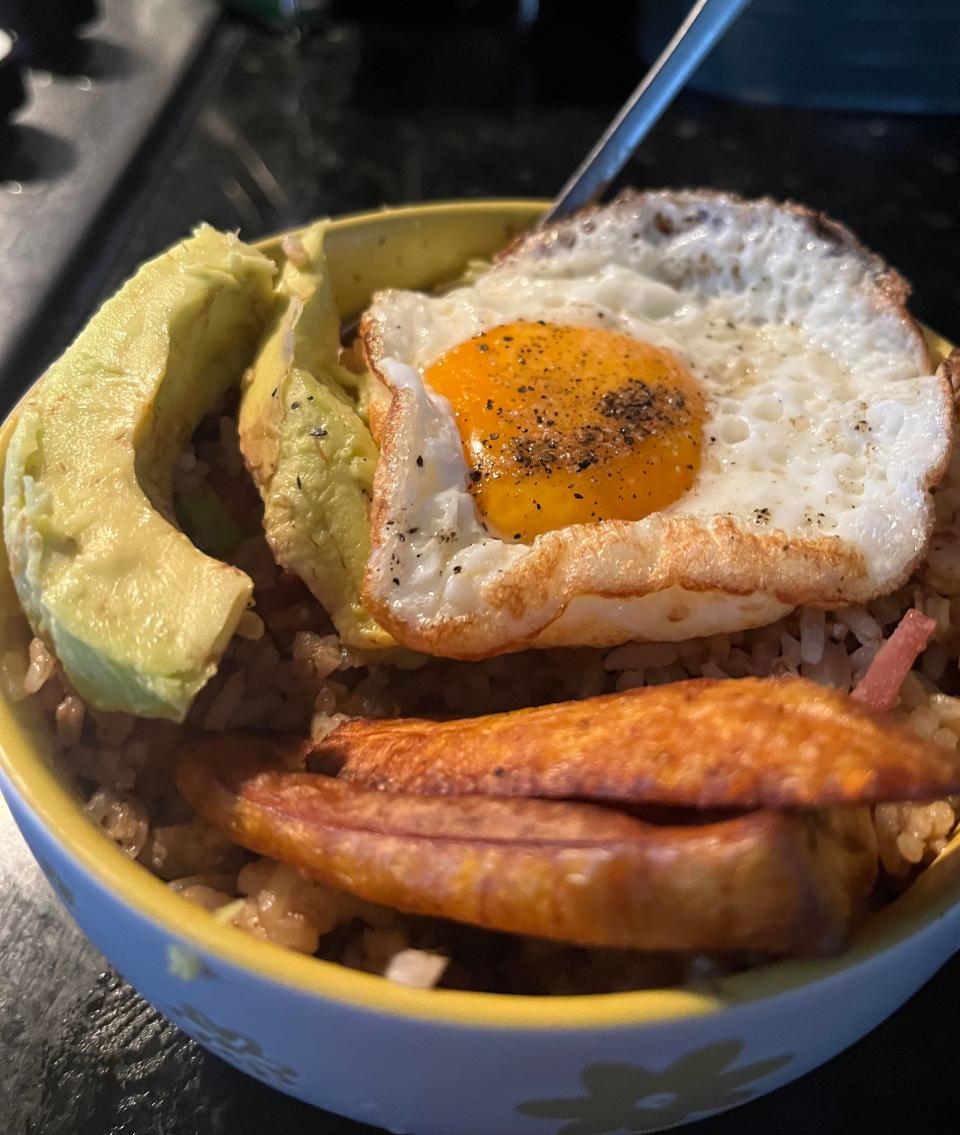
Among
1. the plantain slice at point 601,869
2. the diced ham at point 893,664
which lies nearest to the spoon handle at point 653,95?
the diced ham at point 893,664

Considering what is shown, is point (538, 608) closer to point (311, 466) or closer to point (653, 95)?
point (311, 466)

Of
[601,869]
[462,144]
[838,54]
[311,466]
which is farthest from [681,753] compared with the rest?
[838,54]

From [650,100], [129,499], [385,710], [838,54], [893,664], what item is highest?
[129,499]

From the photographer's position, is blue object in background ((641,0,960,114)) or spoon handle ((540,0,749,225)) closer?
spoon handle ((540,0,749,225))

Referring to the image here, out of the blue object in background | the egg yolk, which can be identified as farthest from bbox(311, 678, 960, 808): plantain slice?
the blue object in background

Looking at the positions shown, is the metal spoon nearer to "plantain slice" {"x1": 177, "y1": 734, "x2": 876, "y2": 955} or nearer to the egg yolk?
the egg yolk
